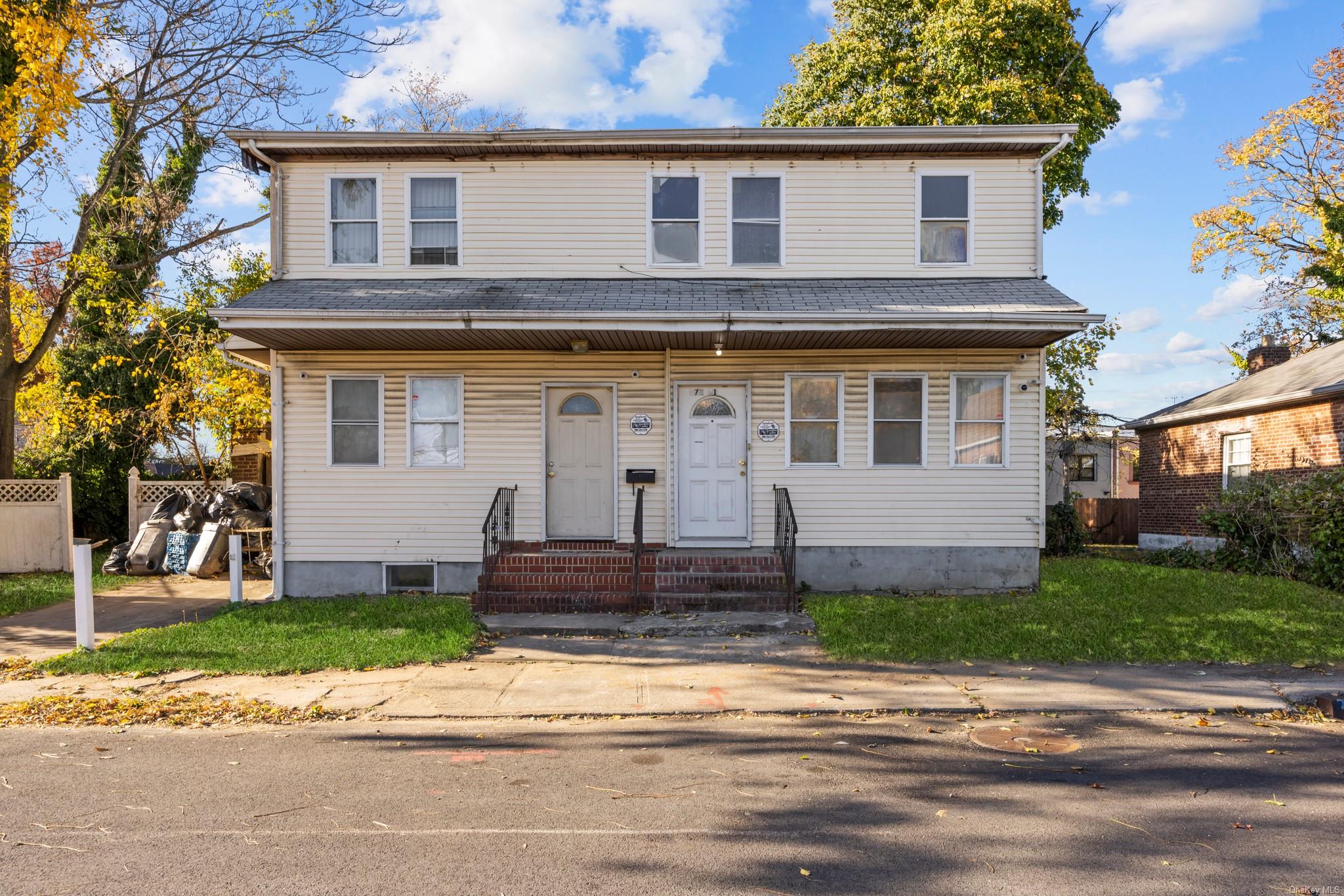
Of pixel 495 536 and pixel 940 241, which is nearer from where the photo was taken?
pixel 495 536

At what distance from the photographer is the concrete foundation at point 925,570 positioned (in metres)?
11.3

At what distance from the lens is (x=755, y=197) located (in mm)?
11773

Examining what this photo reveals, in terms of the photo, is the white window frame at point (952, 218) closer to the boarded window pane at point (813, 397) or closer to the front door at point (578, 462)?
the boarded window pane at point (813, 397)

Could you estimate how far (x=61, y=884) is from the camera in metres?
3.78

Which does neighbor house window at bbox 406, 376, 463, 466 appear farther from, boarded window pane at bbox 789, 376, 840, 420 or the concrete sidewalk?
boarded window pane at bbox 789, 376, 840, 420

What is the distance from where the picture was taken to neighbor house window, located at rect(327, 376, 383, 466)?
1155 cm

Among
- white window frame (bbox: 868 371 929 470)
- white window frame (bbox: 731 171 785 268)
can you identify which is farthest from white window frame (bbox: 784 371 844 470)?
white window frame (bbox: 731 171 785 268)

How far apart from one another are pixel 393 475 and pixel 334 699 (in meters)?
5.01

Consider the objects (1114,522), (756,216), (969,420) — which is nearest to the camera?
(969,420)

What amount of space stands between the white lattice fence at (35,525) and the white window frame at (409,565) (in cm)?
729

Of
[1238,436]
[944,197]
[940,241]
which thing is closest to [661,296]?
[940,241]

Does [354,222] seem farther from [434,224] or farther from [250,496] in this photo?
[250,496]

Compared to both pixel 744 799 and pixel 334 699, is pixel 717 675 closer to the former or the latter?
pixel 744 799

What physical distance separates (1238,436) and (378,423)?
17591 mm
